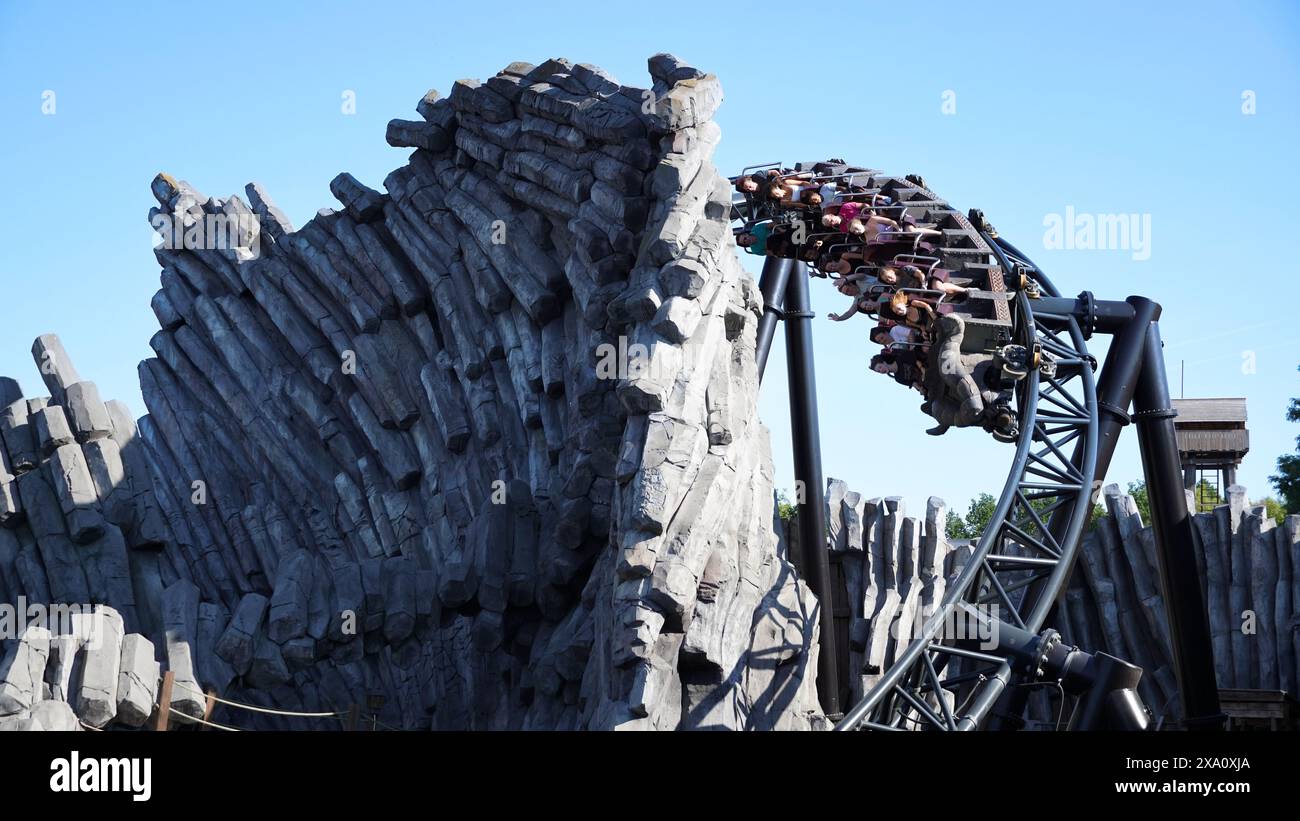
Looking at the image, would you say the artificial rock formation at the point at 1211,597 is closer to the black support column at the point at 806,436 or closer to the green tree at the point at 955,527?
the black support column at the point at 806,436

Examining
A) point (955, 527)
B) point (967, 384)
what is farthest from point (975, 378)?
point (955, 527)

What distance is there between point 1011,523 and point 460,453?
780 centimetres

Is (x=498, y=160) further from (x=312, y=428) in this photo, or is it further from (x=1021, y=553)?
(x=1021, y=553)

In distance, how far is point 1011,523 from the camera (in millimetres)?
17125

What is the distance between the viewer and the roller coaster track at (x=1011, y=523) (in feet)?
52.0

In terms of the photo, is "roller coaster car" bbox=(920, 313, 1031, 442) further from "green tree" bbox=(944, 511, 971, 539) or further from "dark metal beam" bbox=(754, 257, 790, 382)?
"green tree" bbox=(944, 511, 971, 539)

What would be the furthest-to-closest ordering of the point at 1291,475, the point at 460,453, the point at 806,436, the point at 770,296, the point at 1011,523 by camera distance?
1. the point at 1291,475
2. the point at 806,436
3. the point at 770,296
4. the point at 460,453
5. the point at 1011,523

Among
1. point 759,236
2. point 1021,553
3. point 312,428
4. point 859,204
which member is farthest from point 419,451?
point 1021,553
